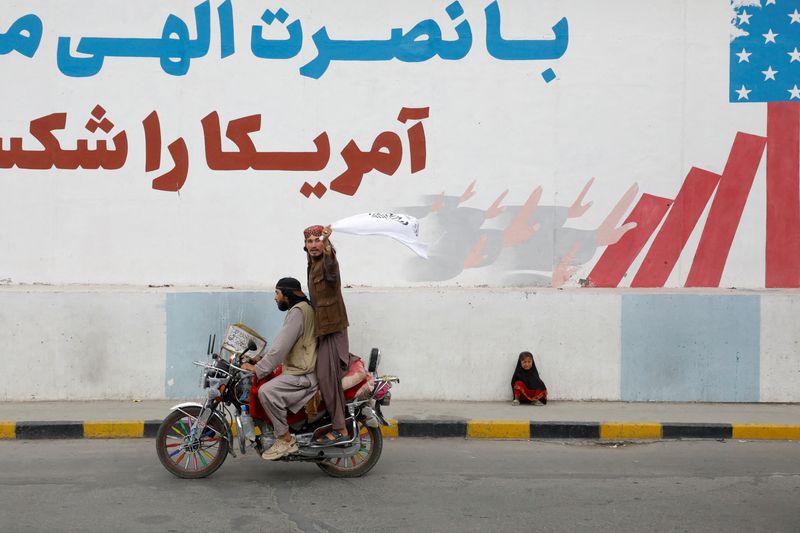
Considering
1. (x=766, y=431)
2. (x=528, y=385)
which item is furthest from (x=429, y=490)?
(x=766, y=431)

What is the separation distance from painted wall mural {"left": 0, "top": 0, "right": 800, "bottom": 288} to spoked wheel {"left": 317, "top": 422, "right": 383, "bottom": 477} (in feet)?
9.30

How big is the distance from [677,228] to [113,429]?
5.45 meters

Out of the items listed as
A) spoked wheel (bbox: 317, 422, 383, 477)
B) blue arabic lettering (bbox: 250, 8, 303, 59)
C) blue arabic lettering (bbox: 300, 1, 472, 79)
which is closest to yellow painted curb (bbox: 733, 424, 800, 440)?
spoked wheel (bbox: 317, 422, 383, 477)

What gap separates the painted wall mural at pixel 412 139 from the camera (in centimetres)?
896

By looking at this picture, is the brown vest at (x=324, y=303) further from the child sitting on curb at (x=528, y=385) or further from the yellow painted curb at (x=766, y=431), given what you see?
the yellow painted curb at (x=766, y=431)

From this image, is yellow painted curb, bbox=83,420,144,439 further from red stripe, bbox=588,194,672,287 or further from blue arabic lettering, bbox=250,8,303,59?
red stripe, bbox=588,194,672,287

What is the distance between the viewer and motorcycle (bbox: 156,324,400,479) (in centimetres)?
619

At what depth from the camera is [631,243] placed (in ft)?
30.0

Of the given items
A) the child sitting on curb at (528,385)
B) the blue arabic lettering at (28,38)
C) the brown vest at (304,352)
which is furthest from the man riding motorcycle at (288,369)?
the blue arabic lettering at (28,38)

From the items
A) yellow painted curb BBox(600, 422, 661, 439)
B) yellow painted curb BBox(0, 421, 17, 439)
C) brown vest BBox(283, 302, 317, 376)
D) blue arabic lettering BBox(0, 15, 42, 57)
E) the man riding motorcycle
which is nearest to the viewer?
the man riding motorcycle

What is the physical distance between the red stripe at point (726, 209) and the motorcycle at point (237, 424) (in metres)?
4.21

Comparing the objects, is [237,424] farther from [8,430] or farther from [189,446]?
[8,430]

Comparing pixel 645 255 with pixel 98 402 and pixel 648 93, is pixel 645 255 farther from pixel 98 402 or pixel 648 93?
pixel 98 402

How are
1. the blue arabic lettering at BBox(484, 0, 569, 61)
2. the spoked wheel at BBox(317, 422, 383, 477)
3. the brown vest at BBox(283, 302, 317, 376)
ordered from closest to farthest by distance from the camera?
the brown vest at BBox(283, 302, 317, 376), the spoked wheel at BBox(317, 422, 383, 477), the blue arabic lettering at BBox(484, 0, 569, 61)
